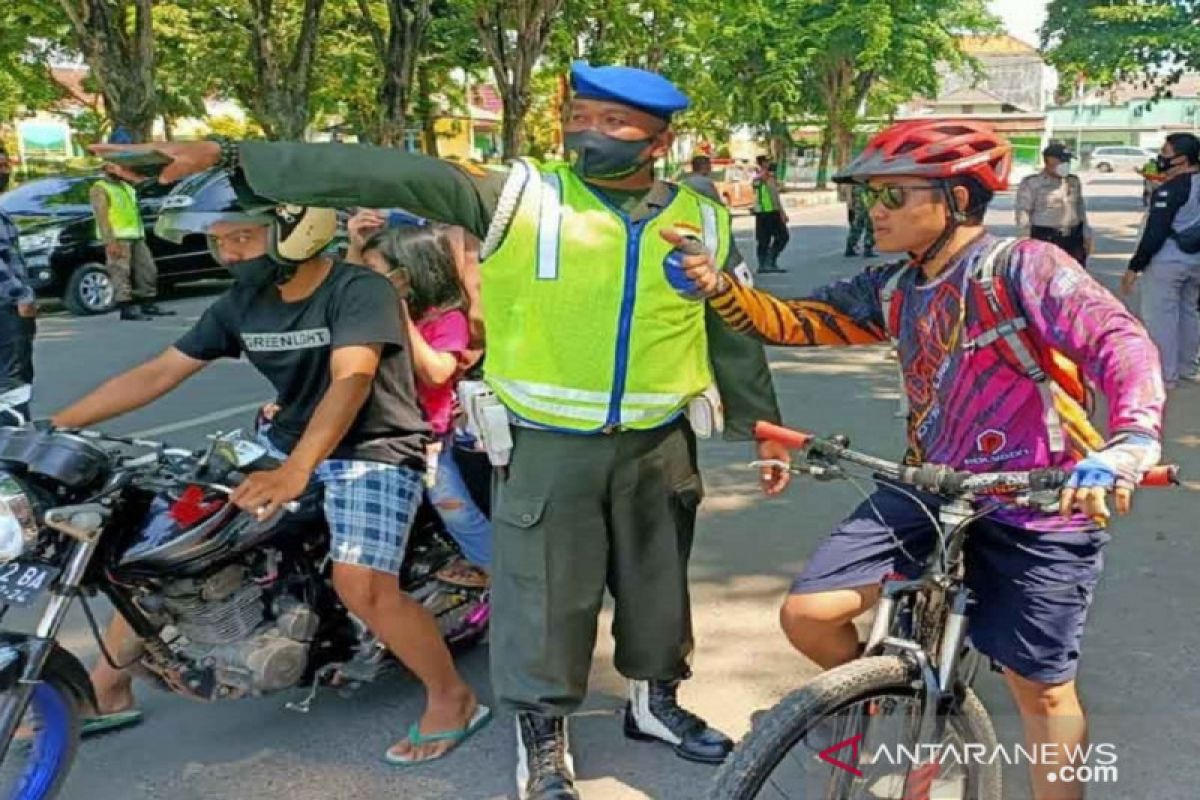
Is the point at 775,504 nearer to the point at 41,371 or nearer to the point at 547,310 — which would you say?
the point at 547,310

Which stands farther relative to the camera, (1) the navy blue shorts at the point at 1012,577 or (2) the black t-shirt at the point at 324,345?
(2) the black t-shirt at the point at 324,345

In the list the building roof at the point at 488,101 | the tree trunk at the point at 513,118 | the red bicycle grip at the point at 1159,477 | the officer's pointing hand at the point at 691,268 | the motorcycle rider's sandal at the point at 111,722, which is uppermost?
the building roof at the point at 488,101

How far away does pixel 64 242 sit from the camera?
12.3 metres

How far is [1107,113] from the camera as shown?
295 feet

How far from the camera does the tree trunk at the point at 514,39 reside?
69.6ft

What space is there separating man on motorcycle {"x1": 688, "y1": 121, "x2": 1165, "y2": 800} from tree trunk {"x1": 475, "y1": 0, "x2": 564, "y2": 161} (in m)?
19.4

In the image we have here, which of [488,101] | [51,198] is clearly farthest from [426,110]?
[488,101]

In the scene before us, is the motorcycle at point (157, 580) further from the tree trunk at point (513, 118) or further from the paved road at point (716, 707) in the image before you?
the tree trunk at point (513, 118)

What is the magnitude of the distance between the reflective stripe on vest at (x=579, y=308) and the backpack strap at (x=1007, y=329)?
28.1 inches

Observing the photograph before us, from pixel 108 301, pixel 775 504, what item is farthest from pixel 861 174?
pixel 108 301

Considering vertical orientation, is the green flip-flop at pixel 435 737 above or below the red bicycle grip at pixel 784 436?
below

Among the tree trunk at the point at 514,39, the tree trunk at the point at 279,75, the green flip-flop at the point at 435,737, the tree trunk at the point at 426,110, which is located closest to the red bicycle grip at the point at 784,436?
the green flip-flop at the point at 435,737

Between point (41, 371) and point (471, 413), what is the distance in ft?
23.9

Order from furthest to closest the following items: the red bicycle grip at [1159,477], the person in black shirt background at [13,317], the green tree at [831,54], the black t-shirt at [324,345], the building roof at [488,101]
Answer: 1. the building roof at [488,101]
2. the green tree at [831,54]
3. the person in black shirt background at [13,317]
4. the black t-shirt at [324,345]
5. the red bicycle grip at [1159,477]
